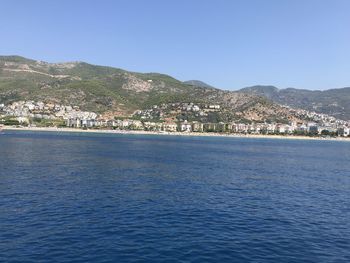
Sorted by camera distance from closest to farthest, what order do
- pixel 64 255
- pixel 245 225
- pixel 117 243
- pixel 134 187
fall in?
pixel 64 255 < pixel 117 243 < pixel 245 225 < pixel 134 187

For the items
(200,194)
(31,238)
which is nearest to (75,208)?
(31,238)

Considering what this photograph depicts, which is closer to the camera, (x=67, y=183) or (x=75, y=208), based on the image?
(x=75, y=208)

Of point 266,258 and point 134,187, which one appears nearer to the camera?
point 266,258

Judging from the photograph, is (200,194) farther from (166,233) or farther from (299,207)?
(166,233)

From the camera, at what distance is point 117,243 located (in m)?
32.1

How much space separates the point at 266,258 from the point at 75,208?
24189mm

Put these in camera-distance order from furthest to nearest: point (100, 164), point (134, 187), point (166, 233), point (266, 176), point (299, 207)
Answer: point (100, 164), point (266, 176), point (134, 187), point (299, 207), point (166, 233)

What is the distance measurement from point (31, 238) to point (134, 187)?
27651mm

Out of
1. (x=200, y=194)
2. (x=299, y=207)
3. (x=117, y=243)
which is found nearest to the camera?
(x=117, y=243)

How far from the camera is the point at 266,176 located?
78.9 meters

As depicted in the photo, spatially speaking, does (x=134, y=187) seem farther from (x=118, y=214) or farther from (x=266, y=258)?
(x=266, y=258)

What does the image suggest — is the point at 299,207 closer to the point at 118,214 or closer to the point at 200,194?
the point at 200,194

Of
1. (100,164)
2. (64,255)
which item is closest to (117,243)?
(64,255)

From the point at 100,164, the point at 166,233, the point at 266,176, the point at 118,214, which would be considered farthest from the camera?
the point at 100,164
